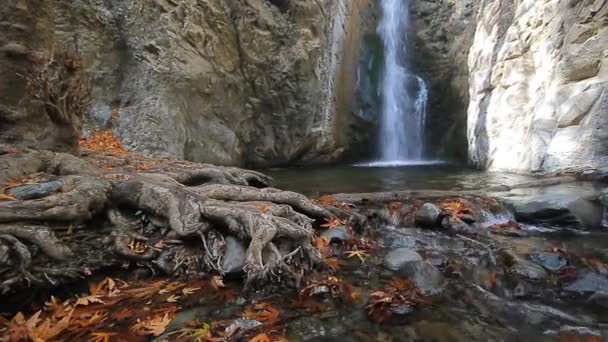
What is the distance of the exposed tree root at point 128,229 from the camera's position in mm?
2607

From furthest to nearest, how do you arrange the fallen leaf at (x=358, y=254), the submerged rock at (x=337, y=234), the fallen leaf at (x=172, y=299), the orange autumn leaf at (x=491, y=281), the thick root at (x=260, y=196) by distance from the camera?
the thick root at (x=260, y=196) < the submerged rock at (x=337, y=234) < the fallen leaf at (x=358, y=254) < the orange autumn leaf at (x=491, y=281) < the fallen leaf at (x=172, y=299)

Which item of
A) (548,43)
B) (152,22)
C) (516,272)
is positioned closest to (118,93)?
(152,22)

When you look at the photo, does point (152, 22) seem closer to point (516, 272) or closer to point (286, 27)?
point (286, 27)

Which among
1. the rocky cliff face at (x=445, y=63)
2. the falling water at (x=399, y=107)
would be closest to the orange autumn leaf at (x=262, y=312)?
the falling water at (x=399, y=107)

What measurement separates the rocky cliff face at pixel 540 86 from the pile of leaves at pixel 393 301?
Result: 7.15 meters

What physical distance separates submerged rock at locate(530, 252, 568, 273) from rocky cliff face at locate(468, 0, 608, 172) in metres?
5.47

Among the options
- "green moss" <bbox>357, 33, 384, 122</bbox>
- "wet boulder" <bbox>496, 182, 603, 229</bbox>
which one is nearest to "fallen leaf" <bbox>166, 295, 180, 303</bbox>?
"wet boulder" <bbox>496, 182, 603, 229</bbox>

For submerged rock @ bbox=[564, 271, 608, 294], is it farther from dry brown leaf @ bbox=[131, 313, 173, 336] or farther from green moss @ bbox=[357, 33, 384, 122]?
green moss @ bbox=[357, 33, 384, 122]

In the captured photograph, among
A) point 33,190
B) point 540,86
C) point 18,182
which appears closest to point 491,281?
point 33,190

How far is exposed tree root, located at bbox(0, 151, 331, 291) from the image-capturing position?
2607 mm

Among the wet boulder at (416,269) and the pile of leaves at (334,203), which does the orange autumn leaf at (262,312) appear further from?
the pile of leaves at (334,203)

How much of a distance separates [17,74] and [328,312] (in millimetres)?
5098

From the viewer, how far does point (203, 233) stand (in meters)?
3.35

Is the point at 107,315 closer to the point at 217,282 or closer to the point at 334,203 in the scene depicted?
the point at 217,282
